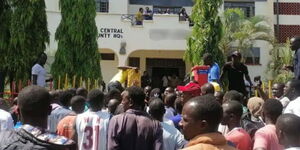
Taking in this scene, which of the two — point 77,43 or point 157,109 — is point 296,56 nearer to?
point 157,109

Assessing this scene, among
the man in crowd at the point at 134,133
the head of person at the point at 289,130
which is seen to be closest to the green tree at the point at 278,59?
the man in crowd at the point at 134,133

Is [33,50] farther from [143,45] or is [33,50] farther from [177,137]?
[177,137]

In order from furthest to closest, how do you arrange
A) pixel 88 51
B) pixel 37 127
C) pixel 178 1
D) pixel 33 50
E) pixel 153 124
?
pixel 178 1, pixel 88 51, pixel 33 50, pixel 153 124, pixel 37 127

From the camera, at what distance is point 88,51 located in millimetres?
17984

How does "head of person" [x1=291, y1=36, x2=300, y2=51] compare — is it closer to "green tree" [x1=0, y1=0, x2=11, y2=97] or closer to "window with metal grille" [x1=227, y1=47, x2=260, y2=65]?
"green tree" [x1=0, y1=0, x2=11, y2=97]

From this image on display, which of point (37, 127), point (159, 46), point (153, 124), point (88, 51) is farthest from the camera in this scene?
point (159, 46)

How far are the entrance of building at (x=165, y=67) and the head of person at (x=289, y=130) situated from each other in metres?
22.0

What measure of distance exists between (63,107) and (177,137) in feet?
6.88

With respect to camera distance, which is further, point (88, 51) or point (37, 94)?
point (88, 51)

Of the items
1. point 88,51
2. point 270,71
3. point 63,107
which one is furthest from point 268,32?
point 63,107

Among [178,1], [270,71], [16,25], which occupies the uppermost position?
[178,1]

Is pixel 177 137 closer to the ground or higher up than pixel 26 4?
closer to the ground

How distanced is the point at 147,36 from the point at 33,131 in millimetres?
20562

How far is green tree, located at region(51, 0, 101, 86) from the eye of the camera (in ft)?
58.3
